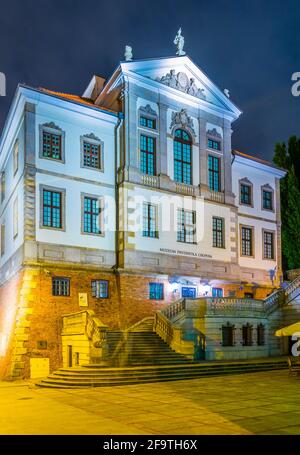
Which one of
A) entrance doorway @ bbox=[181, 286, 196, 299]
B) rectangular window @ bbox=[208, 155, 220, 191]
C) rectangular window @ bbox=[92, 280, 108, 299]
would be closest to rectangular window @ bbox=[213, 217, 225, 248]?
rectangular window @ bbox=[208, 155, 220, 191]

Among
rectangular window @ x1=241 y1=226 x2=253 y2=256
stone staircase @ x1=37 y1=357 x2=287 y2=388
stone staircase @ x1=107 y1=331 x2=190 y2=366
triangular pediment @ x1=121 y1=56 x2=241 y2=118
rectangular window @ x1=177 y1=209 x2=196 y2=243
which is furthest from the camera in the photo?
rectangular window @ x1=241 y1=226 x2=253 y2=256

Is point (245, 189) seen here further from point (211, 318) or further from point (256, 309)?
point (211, 318)

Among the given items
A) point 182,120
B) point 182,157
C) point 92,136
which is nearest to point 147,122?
point 182,120

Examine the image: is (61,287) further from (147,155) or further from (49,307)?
(147,155)

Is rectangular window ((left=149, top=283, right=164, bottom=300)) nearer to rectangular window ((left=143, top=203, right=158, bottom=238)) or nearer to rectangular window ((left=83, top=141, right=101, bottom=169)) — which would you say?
rectangular window ((left=143, top=203, right=158, bottom=238))

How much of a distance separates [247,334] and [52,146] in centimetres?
1655

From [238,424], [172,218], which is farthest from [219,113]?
[238,424]

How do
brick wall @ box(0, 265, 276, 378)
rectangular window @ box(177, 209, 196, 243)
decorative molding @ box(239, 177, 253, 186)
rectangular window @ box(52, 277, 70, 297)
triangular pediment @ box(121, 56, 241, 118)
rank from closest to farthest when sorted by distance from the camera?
brick wall @ box(0, 265, 276, 378), rectangular window @ box(52, 277, 70, 297), triangular pediment @ box(121, 56, 241, 118), rectangular window @ box(177, 209, 196, 243), decorative molding @ box(239, 177, 253, 186)

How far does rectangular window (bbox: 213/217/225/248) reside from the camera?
3853cm

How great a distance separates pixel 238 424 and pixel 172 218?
23531mm

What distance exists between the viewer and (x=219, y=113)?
132 feet

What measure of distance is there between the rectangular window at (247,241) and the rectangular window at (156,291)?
9139 mm

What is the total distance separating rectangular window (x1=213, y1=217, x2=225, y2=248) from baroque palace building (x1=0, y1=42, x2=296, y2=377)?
0.12 m

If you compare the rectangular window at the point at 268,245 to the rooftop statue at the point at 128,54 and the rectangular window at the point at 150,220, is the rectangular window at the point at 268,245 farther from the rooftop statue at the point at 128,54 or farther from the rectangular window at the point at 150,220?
the rooftop statue at the point at 128,54
